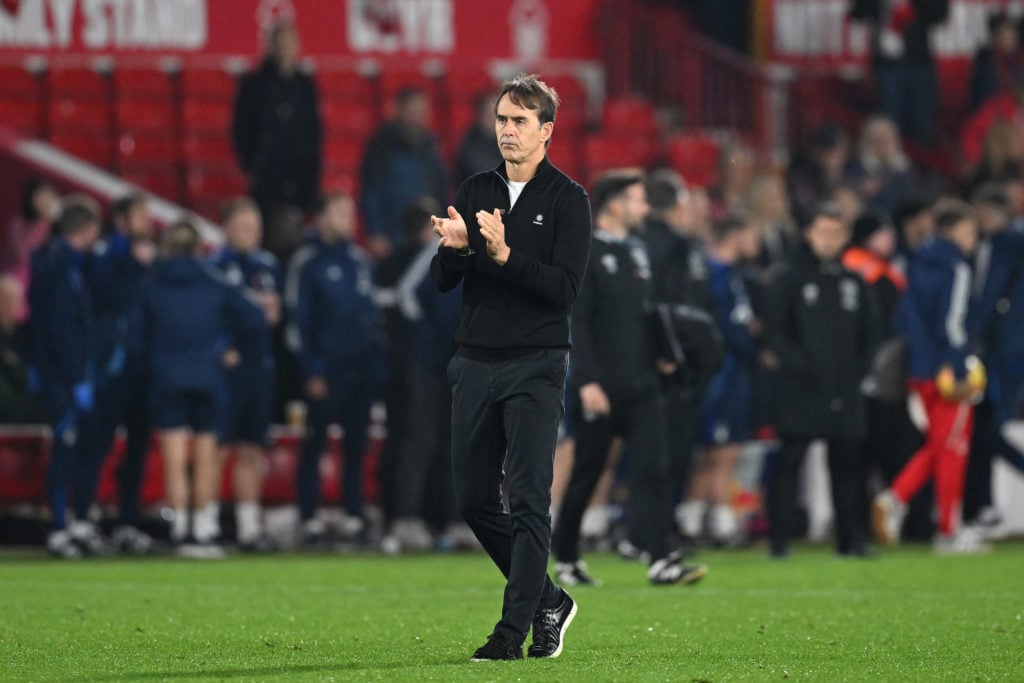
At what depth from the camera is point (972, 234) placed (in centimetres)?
1416

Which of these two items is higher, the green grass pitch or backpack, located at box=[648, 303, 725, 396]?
backpack, located at box=[648, 303, 725, 396]

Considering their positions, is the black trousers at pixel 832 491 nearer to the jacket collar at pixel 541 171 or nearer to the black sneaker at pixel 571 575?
the black sneaker at pixel 571 575

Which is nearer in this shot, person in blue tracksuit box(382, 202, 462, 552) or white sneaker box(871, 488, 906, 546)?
person in blue tracksuit box(382, 202, 462, 552)

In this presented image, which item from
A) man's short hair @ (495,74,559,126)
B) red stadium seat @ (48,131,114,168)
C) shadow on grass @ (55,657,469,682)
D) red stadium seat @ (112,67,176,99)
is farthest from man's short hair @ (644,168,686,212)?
red stadium seat @ (112,67,176,99)

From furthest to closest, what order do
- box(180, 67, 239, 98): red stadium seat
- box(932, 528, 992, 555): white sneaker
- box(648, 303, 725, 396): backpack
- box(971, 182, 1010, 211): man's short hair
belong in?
box(180, 67, 239, 98): red stadium seat < box(971, 182, 1010, 211): man's short hair < box(932, 528, 992, 555): white sneaker < box(648, 303, 725, 396): backpack

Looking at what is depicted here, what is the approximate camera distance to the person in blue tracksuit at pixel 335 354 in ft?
45.4

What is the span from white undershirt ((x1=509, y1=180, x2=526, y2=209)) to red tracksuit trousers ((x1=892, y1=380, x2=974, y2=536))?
7.44m

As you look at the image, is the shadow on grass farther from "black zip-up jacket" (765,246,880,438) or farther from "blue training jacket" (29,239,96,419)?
"blue training jacket" (29,239,96,419)

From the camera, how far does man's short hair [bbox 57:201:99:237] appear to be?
43.2ft

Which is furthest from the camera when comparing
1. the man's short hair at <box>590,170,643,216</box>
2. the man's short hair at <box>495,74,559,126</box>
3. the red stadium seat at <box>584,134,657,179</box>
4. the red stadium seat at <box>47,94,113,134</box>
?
the red stadium seat at <box>584,134,657,179</box>

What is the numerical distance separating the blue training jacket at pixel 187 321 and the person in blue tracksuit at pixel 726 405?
338 cm

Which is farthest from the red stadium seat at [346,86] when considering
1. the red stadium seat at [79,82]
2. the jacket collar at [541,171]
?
the jacket collar at [541,171]

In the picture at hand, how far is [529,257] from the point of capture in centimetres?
694

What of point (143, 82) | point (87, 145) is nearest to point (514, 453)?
point (87, 145)
